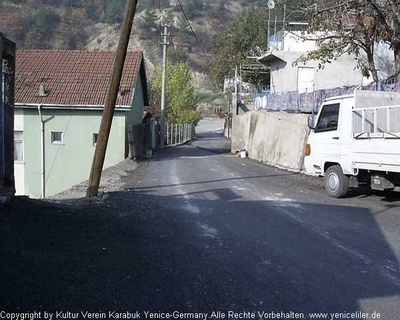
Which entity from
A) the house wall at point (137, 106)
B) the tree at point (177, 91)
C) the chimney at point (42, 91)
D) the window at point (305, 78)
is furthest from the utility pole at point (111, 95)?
the tree at point (177, 91)

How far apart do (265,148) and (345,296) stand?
68.5ft

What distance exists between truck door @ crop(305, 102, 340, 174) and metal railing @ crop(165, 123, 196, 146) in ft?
105

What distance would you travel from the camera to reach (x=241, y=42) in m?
50.9

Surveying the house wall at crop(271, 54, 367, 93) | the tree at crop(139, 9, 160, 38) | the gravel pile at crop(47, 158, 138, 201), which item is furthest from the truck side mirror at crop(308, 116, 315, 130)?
the tree at crop(139, 9, 160, 38)

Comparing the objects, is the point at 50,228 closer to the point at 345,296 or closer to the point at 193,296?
the point at 193,296

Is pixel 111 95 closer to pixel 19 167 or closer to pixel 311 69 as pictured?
pixel 19 167

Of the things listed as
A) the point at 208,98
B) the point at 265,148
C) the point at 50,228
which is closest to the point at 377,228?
the point at 50,228

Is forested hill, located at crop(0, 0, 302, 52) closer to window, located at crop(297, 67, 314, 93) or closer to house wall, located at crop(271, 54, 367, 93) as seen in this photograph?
window, located at crop(297, 67, 314, 93)

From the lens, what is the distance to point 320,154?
491 inches

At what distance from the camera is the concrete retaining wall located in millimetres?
20984

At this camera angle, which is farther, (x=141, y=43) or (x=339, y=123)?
(x=141, y=43)

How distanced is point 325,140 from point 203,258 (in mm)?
6791

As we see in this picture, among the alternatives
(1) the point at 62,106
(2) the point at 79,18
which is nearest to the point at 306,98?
(1) the point at 62,106

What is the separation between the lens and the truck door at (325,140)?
11.8 meters
